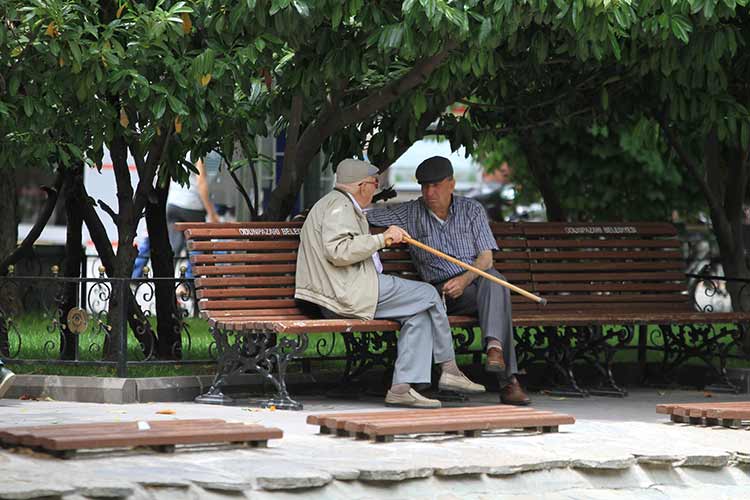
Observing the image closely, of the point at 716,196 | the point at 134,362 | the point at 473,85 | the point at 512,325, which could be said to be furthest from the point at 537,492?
the point at 716,196

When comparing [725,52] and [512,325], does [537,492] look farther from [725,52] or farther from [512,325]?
[725,52]

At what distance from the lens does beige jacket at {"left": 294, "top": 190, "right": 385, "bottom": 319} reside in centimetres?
885

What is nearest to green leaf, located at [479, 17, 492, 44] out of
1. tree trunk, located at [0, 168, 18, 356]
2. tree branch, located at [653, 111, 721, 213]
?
tree branch, located at [653, 111, 721, 213]

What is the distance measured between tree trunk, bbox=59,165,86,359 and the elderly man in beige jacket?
1.47 meters

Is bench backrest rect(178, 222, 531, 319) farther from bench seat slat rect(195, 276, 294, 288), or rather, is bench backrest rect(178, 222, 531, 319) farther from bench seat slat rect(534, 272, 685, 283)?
bench seat slat rect(534, 272, 685, 283)

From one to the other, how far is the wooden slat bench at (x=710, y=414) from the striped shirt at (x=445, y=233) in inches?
65.4

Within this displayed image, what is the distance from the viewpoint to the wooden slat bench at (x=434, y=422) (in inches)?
282

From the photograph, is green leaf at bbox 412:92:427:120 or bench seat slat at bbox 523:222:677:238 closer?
green leaf at bbox 412:92:427:120

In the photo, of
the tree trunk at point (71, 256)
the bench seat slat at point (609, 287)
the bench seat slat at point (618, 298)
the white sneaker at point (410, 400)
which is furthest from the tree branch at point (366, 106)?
the white sneaker at point (410, 400)

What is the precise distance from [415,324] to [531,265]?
1.65 meters

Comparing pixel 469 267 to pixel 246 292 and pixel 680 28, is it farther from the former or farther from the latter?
pixel 680 28

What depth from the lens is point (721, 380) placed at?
10.4 metres

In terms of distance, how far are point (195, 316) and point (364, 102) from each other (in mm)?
2532

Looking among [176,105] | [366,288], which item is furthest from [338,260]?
[176,105]
